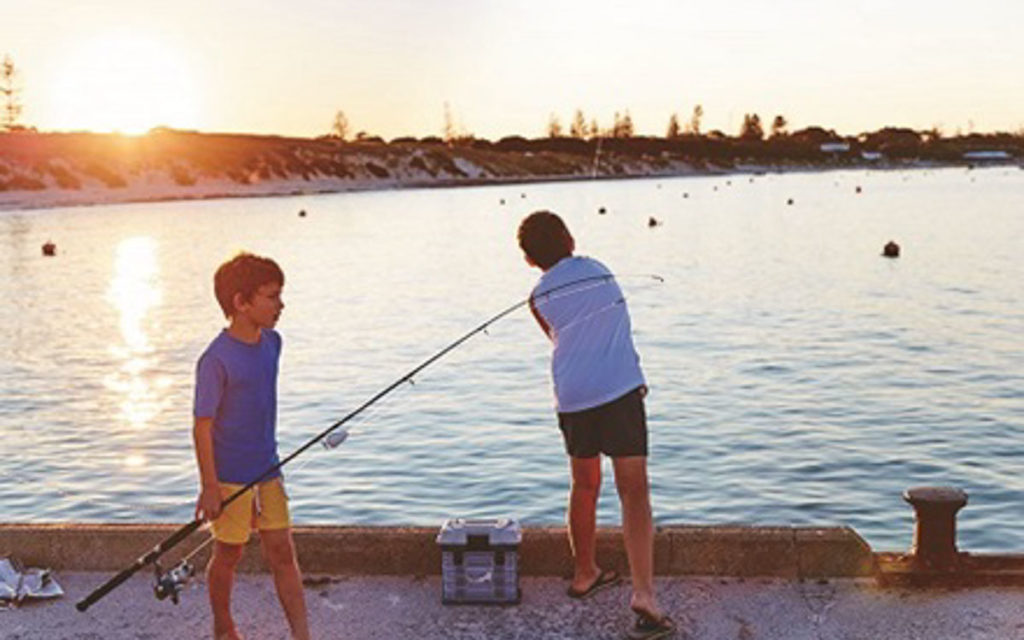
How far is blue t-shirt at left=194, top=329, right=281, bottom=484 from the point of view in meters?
5.75

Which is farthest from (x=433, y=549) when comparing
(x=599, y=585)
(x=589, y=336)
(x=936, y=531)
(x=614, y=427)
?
(x=936, y=531)

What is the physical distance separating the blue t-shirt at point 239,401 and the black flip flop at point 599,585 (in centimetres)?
184

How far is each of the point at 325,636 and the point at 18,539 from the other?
2.21 m

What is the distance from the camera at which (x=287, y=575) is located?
602cm

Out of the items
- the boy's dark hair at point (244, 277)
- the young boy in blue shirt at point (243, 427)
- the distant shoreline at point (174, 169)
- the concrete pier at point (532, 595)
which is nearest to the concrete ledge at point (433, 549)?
the concrete pier at point (532, 595)

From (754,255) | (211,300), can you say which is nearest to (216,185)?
(754,255)

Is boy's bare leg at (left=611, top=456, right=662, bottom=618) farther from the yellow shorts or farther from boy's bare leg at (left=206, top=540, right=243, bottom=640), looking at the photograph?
boy's bare leg at (left=206, top=540, right=243, bottom=640)

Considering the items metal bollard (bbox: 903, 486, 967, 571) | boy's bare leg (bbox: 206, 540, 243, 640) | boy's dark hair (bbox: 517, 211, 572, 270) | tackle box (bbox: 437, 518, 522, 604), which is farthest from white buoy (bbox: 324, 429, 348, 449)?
metal bollard (bbox: 903, 486, 967, 571)

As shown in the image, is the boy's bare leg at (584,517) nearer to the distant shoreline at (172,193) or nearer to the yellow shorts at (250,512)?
the yellow shorts at (250,512)

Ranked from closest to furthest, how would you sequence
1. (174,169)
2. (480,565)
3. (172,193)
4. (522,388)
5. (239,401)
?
(239,401), (480,565), (522,388), (172,193), (174,169)

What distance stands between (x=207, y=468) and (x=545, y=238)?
1967 millimetres

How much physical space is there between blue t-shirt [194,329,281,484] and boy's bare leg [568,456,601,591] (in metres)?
1.59

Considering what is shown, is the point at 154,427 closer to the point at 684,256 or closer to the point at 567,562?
the point at 567,562

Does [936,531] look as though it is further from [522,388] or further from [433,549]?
[522,388]
